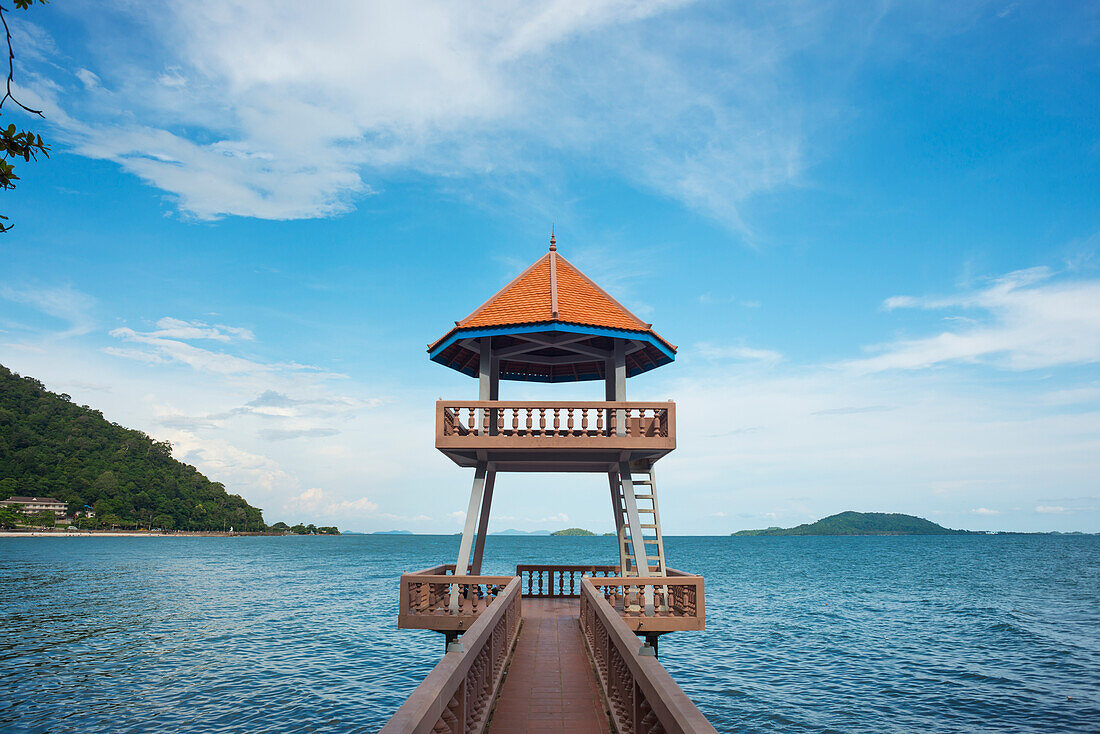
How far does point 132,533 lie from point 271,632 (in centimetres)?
14749

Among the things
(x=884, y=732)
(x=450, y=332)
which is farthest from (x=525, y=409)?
(x=884, y=732)

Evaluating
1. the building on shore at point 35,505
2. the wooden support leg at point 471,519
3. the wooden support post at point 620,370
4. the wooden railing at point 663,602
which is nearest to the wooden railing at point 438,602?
the wooden support leg at point 471,519

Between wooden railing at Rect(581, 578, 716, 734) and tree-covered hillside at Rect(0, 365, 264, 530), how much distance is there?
526ft

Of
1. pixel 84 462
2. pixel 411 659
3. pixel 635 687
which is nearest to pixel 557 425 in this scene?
pixel 635 687

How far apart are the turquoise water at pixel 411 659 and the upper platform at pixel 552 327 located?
929 centimetres

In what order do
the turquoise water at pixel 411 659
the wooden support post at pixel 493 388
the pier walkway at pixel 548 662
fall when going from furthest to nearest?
the turquoise water at pixel 411 659 < the wooden support post at pixel 493 388 < the pier walkway at pixel 548 662

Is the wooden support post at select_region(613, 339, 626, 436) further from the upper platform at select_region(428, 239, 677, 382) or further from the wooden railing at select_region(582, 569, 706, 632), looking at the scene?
the wooden railing at select_region(582, 569, 706, 632)

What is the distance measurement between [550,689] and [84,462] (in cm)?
17101

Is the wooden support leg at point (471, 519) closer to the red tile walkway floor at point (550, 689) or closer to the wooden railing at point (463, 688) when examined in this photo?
the red tile walkway floor at point (550, 689)

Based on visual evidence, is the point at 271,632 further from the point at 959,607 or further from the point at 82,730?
the point at 959,607

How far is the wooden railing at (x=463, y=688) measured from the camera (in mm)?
4422

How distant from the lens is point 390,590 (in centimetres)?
5688

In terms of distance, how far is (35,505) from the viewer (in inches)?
5699

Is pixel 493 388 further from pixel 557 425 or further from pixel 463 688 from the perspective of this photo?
pixel 463 688
